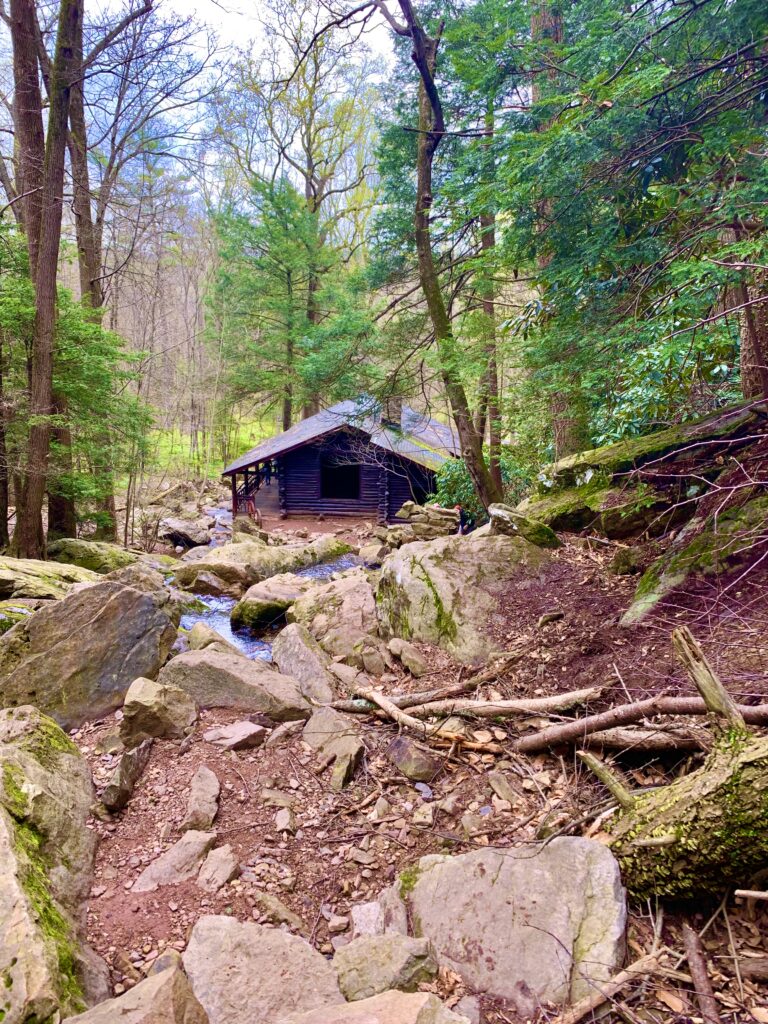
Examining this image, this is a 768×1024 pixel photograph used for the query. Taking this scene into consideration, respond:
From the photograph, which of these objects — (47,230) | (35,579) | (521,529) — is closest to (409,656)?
(521,529)

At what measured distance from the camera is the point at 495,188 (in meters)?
5.29

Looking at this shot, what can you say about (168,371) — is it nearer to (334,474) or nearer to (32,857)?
(334,474)

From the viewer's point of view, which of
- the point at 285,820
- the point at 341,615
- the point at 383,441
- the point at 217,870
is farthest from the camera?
the point at 383,441

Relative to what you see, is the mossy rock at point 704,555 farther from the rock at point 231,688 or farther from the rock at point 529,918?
the rock at point 231,688

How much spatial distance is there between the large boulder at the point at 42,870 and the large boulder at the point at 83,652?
1036 millimetres

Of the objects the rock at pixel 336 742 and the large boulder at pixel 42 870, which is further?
the rock at pixel 336 742

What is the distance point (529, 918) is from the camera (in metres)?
2.23

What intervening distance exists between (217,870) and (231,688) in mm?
1780

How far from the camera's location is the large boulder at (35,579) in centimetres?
659

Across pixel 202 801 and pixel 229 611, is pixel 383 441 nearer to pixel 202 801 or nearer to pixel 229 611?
pixel 229 611

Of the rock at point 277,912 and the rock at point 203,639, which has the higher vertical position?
the rock at point 203,639

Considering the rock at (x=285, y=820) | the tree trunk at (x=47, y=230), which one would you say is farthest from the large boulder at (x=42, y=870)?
the tree trunk at (x=47, y=230)

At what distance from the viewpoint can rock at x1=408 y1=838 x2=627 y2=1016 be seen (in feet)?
6.71

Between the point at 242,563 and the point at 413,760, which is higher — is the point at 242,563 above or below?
above
